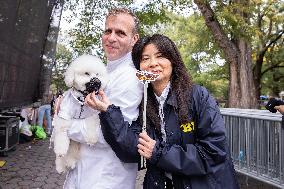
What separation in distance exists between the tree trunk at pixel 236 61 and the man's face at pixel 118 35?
12448mm

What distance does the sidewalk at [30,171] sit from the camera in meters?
6.69

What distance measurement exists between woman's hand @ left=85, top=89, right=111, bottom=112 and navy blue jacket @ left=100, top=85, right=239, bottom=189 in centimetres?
3

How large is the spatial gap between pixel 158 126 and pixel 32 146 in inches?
390

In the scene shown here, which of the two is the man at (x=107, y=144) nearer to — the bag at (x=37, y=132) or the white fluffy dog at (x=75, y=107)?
the white fluffy dog at (x=75, y=107)

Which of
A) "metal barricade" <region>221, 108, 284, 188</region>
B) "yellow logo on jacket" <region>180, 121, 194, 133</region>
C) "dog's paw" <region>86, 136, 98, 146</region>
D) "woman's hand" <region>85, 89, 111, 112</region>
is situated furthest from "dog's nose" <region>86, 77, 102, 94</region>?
"metal barricade" <region>221, 108, 284, 188</region>

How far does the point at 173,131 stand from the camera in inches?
79.0

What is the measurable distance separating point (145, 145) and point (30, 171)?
6.51m

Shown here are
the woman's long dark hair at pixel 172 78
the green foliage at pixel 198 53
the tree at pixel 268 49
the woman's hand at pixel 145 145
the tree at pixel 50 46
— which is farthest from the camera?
the tree at pixel 268 49

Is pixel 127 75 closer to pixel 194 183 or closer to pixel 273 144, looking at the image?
pixel 194 183

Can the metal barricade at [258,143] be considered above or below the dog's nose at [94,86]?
below

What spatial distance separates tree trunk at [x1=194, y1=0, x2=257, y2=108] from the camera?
46.9 feet

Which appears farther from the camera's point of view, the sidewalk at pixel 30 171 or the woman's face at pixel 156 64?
the sidewalk at pixel 30 171

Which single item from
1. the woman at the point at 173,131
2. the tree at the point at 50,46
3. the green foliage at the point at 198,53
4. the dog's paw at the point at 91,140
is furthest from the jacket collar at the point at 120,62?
the green foliage at the point at 198,53

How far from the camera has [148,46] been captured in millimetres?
2152
